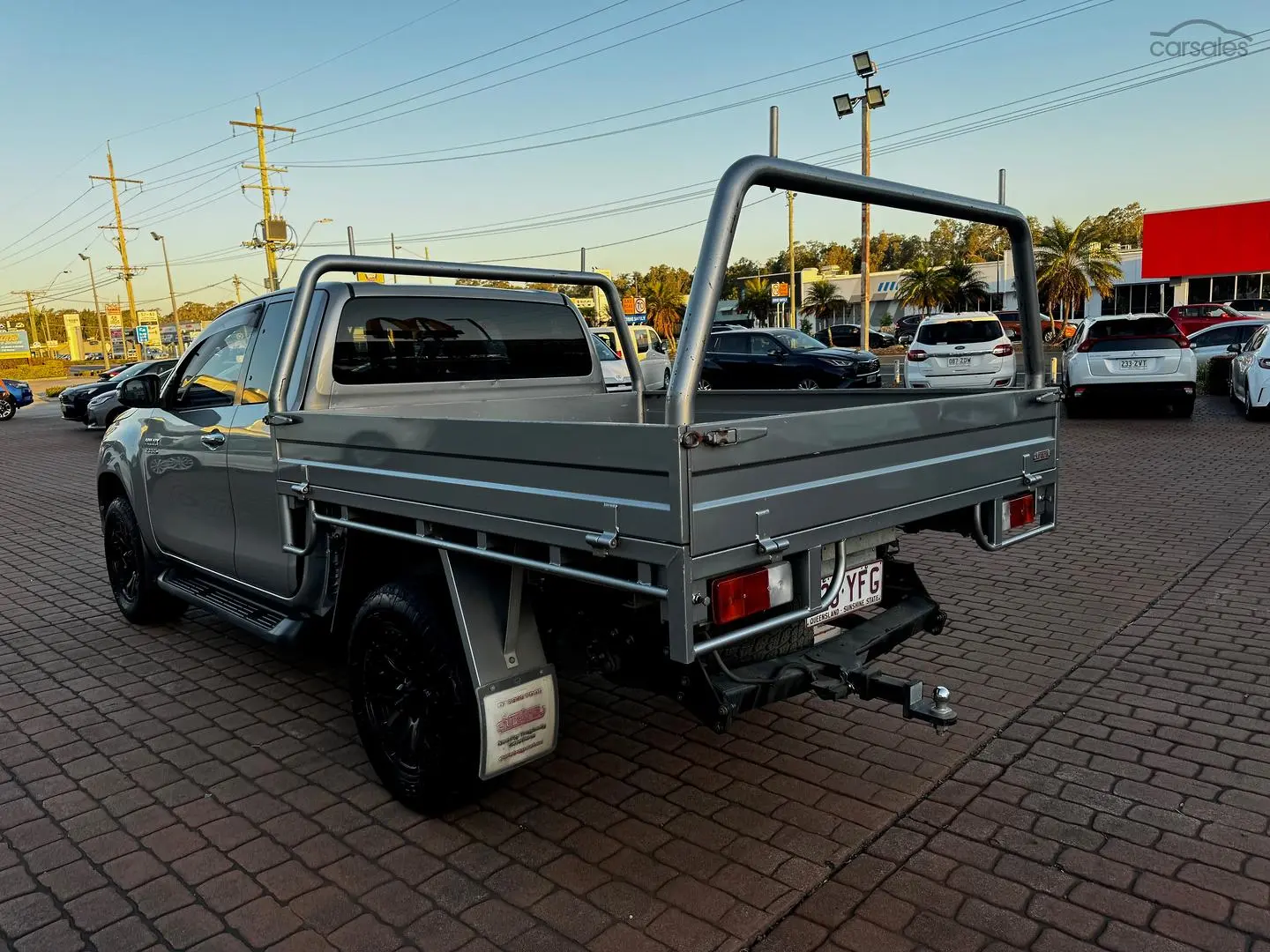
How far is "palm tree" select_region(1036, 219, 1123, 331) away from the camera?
45.9 m

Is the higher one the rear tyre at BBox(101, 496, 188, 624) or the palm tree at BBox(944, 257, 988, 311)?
the palm tree at BBox(944, 257, 988, 311)

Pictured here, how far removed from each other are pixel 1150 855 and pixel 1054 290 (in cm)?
4917

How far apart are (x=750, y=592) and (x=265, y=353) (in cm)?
287

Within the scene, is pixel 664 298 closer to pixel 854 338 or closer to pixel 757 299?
pixel 757 299

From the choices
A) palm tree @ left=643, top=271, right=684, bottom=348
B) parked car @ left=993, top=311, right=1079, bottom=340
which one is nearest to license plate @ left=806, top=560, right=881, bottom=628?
parked car @ left=993, top=311, right=1079, bottom=340

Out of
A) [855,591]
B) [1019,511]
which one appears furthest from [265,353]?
[1019,511]

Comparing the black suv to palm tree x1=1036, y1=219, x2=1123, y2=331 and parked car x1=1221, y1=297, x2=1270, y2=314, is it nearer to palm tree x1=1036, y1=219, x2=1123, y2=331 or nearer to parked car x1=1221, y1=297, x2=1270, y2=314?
parked car x1=1221, y1=297, x2=1270, y2=314

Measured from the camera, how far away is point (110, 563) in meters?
6.11

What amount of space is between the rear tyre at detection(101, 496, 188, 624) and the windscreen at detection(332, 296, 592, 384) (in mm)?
2273

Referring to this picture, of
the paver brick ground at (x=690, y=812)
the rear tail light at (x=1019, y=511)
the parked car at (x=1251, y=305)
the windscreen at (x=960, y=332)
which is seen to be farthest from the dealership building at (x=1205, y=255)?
the rear tail light at (x=1019, y=511)

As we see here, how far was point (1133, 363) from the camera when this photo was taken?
47.3 ft

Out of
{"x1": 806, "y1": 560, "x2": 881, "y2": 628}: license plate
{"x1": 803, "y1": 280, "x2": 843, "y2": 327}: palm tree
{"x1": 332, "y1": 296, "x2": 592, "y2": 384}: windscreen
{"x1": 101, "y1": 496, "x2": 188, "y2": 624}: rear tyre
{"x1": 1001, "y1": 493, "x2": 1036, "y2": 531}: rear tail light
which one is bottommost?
{"x1": 101, "y1": 496, "x2": 188, "y2": 624}: rear tyre

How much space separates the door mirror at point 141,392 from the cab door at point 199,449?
0.21ft

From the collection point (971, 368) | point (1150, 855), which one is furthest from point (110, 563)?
point (971, 368)
